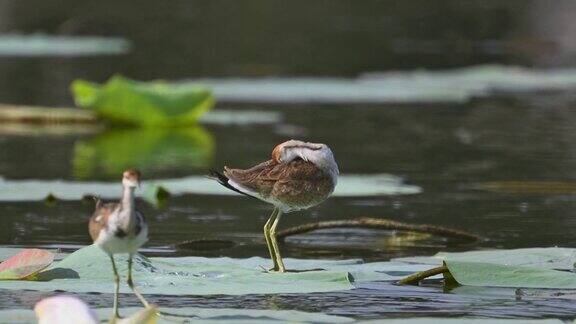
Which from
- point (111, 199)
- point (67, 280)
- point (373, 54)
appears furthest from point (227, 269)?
point (373, 54)

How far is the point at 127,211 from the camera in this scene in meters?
5.00

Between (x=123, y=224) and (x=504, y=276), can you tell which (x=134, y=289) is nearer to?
(x=123, y=224)

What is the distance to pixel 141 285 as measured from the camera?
19.2 feet

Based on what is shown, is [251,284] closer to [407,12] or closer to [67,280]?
[67,280]

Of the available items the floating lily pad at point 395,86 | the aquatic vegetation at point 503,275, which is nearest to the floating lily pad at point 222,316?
the aquatic vegetation at point 503,275

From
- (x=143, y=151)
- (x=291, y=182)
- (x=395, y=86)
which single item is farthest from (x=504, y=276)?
(x=395, y=86)

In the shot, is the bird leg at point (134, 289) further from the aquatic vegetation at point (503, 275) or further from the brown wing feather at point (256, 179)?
the aquatic vegetation at point (503, 275)

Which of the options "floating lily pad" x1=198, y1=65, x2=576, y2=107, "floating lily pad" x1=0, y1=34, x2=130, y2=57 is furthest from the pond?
"floating lily pad" x1=0, y1=34, x2=130, y2=57

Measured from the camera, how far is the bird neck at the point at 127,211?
16.3 feet

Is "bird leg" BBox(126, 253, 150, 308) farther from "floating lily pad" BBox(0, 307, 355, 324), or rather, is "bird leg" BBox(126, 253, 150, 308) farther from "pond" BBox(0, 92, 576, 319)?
"pond" BBox(0, 92, 576, 319)

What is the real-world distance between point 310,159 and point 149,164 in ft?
15.7

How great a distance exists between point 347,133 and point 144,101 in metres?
1.55

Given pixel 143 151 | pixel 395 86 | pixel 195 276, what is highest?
pixel 395 86

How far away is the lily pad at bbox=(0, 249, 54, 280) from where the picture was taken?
19.0ft
